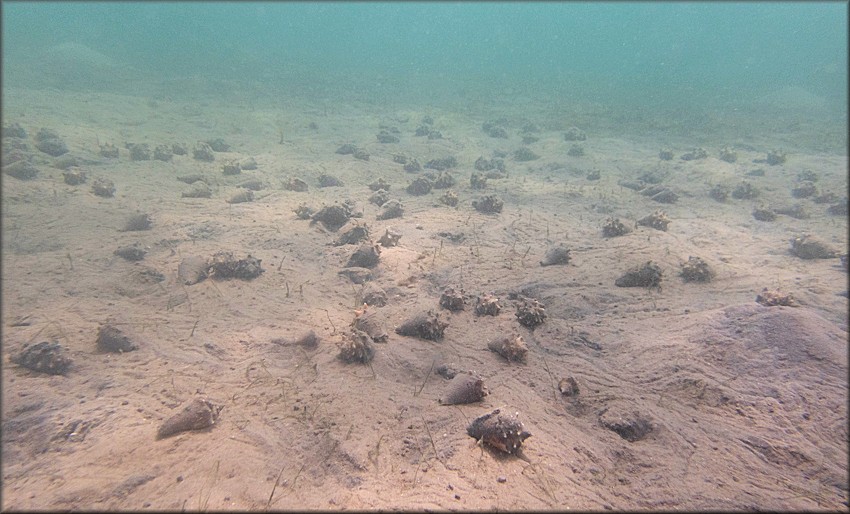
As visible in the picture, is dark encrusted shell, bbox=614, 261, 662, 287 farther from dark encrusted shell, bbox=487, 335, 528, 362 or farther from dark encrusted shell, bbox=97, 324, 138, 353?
dark encrusted shell, bbox=97, 324, 138, 353

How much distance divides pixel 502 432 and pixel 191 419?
383 cm

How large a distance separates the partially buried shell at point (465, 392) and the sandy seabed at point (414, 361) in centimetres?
15

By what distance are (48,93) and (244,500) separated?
112 feet

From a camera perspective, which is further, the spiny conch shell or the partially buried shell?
the partially buried shell

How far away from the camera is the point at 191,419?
4523 millimetres

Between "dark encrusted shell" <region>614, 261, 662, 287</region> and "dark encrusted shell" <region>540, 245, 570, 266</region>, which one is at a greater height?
"dark encrusted shell" <region>540, 245, 570, 266</region>

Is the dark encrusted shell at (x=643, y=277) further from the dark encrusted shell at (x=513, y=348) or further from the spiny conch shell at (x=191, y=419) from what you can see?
the spiny conch shell at (x=191, y=419)

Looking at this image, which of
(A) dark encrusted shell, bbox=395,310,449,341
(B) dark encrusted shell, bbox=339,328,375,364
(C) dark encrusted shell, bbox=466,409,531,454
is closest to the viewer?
(C) dark encrusted shell, bbox=466,409,531,454

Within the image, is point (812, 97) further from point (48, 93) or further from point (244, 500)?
Answer: point (48, 93)

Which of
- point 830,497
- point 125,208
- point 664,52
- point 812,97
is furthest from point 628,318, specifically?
point 664,52

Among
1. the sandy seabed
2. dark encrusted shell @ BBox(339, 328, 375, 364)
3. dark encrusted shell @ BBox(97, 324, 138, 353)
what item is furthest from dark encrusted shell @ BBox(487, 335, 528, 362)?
dark encrusted shell @ BBox(97, 324, 138, 353)

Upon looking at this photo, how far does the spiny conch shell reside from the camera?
175 inches

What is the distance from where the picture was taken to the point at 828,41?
240 ft

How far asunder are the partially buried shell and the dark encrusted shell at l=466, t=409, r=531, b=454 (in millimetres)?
720
